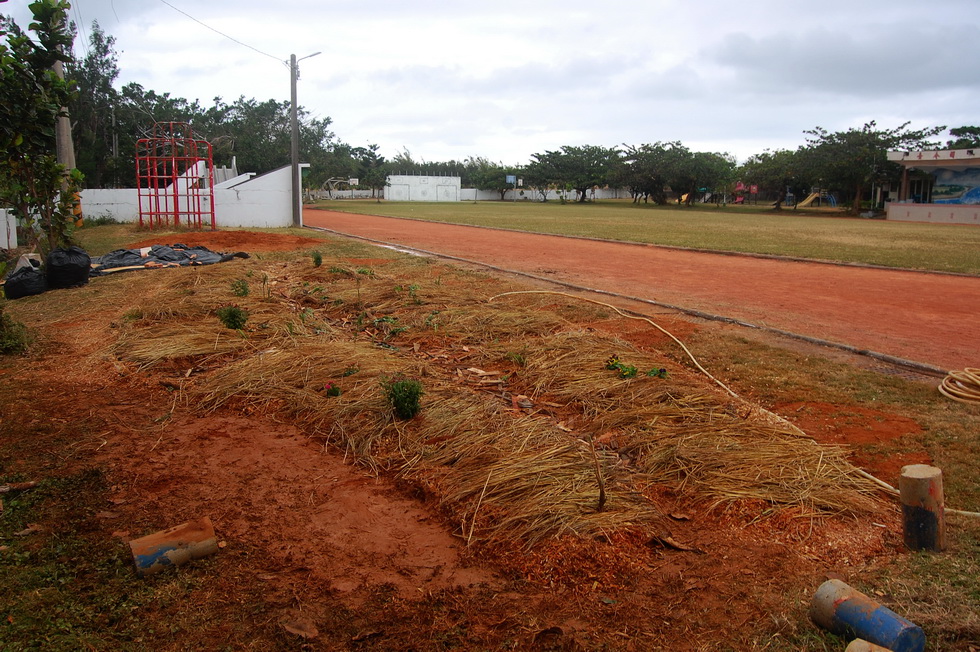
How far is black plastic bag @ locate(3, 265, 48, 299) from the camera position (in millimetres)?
11227

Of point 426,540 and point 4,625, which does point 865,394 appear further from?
point 4,625

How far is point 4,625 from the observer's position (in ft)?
9.46

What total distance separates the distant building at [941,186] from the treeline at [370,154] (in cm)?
271

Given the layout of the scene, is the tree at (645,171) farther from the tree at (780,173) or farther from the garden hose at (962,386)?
the garden hose at (962,386)

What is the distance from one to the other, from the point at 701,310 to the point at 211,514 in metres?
7.50

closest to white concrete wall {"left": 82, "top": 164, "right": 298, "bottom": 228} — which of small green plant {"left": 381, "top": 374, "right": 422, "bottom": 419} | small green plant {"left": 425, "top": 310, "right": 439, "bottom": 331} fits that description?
small green plant {"left": 425, "top": 310, "right": 439, "bottom": 331}

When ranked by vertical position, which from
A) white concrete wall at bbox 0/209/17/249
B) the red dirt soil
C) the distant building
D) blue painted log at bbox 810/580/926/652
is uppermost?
the distant building

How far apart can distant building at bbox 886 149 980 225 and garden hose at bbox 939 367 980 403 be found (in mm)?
45820

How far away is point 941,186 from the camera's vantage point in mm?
48375

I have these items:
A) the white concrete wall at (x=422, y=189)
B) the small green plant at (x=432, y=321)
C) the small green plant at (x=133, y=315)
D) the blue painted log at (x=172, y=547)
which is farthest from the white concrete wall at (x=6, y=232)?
the white concrete wall at (x=422, y=189)

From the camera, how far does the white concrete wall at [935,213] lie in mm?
43906

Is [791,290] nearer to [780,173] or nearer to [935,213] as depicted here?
[935,213]

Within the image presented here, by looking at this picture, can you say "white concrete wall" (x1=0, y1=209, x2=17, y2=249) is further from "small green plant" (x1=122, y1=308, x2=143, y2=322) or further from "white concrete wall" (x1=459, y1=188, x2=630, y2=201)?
"white concrete wall" (x1=459, y1=188, x2=630, y2=201)

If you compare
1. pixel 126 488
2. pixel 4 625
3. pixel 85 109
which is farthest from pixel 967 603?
pixel 85 109
